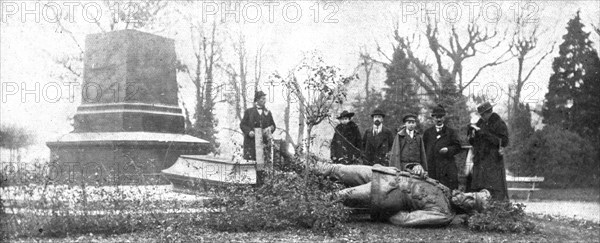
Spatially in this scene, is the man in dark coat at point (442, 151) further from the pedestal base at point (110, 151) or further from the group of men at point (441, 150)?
the pedestal base at point (110, 151)

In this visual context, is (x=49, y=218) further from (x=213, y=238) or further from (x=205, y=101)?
(x=205, y=101)

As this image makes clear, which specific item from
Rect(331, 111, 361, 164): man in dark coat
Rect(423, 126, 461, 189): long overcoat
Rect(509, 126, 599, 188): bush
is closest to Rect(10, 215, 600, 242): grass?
Rect(423, 126, 461, 189): long overcoat

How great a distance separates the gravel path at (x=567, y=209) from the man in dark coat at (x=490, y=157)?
289 centimetres

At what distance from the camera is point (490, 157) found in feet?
26.7

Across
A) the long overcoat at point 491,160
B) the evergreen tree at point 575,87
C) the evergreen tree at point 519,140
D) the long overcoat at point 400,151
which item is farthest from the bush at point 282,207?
the evergreen tree at point 575,87

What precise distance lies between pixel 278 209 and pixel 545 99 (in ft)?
51.5

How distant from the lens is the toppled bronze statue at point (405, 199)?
701cm

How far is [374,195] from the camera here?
7082 millimetres

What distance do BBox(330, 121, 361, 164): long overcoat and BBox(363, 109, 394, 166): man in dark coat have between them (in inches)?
6.3

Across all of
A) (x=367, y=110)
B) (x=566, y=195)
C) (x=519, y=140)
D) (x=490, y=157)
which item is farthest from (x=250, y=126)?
(x=519, y=140)

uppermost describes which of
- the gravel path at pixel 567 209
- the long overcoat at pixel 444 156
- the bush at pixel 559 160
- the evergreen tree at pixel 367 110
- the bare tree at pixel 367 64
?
the bare tree at pixel 367 64

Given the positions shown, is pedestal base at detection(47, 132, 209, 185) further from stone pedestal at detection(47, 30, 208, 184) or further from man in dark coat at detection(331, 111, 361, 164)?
man in dark coat at detection(331, 111, 361, 164)

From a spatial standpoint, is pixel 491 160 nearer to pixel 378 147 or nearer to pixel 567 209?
pixel 378 147

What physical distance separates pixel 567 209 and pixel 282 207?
7.45 metres
